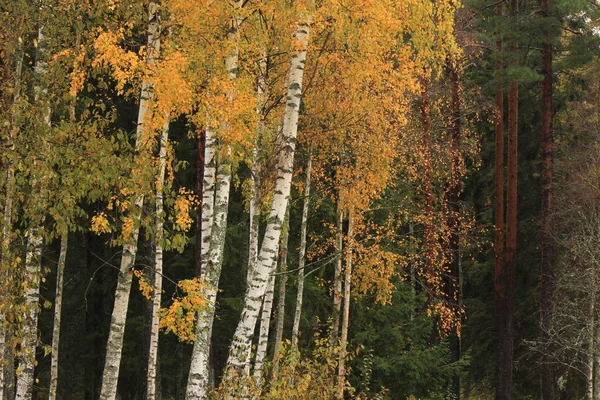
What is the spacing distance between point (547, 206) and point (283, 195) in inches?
542

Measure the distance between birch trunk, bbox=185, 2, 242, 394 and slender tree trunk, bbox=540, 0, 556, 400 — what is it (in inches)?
Result: 499

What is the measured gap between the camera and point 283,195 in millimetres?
9688

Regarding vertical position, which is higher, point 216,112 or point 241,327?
point 216,112

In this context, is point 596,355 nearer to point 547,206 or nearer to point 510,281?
point 510,281

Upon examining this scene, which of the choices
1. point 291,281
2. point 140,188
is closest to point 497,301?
point 291,281

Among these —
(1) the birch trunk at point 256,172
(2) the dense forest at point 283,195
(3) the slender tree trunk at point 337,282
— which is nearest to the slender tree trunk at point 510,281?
(2) the dense forest at point 283,195

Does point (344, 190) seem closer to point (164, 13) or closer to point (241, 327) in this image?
point (164, 13)

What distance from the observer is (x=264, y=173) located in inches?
621

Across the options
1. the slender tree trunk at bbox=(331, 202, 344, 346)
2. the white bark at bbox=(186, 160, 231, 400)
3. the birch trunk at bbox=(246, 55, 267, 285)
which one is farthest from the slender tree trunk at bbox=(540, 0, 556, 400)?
the white bark at bbox=(186, 160, 231, 400)

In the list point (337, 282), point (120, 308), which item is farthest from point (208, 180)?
point (337, 282)

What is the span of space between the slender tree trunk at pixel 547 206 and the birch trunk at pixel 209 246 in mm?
12670

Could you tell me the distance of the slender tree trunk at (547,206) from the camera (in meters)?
21.3

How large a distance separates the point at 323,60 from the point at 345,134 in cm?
319

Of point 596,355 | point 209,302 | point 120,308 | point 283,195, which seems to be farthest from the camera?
point 596,355
